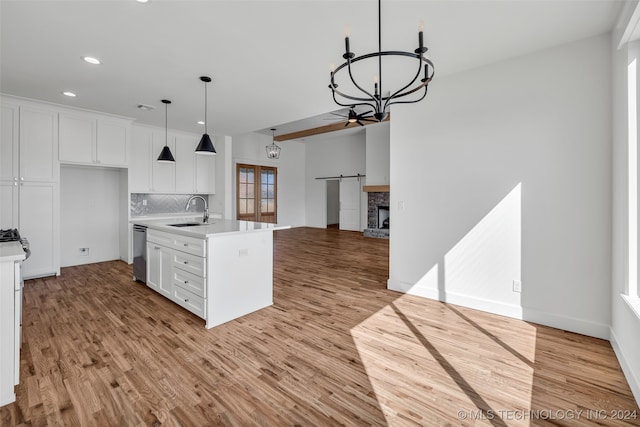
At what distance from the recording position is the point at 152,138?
19.0ft

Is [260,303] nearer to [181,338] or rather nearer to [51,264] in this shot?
[181,338]

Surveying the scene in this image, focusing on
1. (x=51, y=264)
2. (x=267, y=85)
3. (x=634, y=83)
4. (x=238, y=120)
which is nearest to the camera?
(x=634, y=83)

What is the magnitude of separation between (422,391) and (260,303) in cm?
186

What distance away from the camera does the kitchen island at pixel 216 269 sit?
2713 millimetres

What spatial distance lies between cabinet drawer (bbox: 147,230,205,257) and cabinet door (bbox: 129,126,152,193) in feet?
7.68

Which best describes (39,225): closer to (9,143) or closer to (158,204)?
(9,143)

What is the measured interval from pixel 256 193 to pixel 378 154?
3882 mm

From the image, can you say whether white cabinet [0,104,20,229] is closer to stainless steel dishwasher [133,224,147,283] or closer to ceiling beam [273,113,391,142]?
stainless steel dishwasher [133,224,147,283]

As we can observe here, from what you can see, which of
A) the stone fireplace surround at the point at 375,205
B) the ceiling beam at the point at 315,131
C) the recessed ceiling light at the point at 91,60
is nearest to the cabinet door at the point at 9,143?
the recessed ceiling light at the point at 91,60

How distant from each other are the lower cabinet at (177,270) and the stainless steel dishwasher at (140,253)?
0.16 metres

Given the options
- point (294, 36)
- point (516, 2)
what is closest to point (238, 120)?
point (294, 36)

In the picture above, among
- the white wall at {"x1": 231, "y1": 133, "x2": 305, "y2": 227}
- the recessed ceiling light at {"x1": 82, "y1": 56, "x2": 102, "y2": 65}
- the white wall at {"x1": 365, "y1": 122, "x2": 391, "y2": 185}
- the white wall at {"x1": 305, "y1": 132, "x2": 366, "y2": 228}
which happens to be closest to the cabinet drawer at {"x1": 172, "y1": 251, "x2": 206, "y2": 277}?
the recessed ceiling light at {"x1": 82, "y1": 56, "x2": 102, "y2": 65}

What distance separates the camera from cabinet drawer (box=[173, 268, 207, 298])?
2.77 m

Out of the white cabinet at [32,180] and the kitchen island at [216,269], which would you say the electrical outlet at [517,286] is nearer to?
the kitchen island at [216,269]
